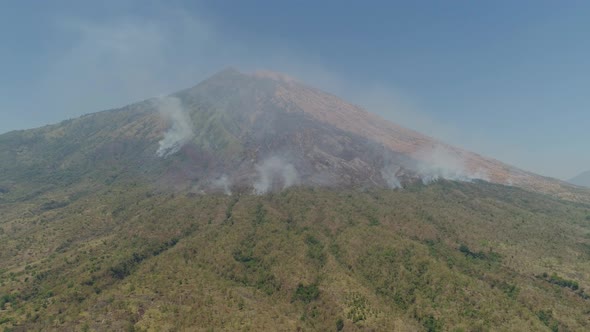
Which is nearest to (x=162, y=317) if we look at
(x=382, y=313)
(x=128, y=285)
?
(x=128, y=285)

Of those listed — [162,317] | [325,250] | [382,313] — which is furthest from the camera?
[325,250]

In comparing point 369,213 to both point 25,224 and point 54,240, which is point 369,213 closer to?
point 54,240

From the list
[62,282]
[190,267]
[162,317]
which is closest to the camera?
[162,317]

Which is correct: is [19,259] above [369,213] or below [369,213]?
below

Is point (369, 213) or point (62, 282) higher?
point (369, 213)

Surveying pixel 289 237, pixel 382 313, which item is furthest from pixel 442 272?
pixel 289 237

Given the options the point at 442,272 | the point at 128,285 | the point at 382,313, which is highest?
the point at 442,272

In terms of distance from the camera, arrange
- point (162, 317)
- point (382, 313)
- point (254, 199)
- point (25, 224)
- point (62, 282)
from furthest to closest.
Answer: point (254, 199)
point (25, 224)
point (62, 282)
point (382, 313)
point (162, 317)

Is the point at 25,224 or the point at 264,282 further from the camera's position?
the point at 25,224

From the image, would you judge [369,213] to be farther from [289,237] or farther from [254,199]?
[254,199]
